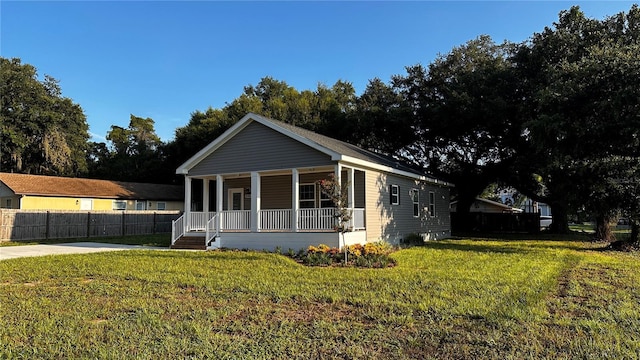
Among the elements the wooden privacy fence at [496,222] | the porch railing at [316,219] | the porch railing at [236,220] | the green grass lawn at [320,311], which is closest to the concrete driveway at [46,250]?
the porch railing at [236,220]

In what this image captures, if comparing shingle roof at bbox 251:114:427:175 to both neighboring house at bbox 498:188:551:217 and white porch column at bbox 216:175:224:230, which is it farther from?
neighboring house at bbox 498:188:551:217

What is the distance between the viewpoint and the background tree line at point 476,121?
45.7 feet

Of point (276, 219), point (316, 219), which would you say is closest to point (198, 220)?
point (276, 219)

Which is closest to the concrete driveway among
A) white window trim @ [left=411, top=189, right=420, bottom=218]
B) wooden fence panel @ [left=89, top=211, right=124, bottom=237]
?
wooden fence panel @ [left=89, top=211, right=124, bottom=237]

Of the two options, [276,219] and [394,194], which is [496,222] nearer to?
[394,194]

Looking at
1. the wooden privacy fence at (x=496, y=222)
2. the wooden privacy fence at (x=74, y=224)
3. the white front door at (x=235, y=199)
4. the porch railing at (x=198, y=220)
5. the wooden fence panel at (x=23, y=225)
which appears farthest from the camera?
the wooden privacy fence at (x=496, y=222)

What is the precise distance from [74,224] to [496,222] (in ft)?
84.7

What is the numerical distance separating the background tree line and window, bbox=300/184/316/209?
8466mm

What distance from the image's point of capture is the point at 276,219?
14.4 meters

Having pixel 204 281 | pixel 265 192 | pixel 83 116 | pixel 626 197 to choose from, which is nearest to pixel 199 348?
pixel 204 281

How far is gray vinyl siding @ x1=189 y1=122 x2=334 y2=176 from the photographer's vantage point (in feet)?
46.7

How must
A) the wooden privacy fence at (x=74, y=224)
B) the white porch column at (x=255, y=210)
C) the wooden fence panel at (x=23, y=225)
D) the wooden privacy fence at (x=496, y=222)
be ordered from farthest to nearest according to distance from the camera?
the wooden privacy fence at (x=496, y=222) → the wooden privacy fence at (x=74, y=224) → the wooden fence panel at (x=23, y=225) → the white porch column at (x=255, y=210)

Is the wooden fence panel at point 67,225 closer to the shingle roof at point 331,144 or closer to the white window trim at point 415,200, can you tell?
the shingle roof at point 331,144

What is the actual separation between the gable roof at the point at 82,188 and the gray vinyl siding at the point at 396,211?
21.1 meters
